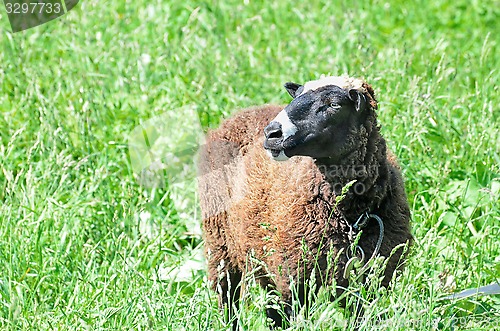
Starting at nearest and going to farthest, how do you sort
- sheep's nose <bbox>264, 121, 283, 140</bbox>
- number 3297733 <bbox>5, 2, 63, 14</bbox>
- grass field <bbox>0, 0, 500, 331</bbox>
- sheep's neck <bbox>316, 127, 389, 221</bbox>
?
sheep's nose <bbox>264, 121, 283, 140</bbox> < sheep's neck <bbox>316, 127, 389, 221</bbox> < grass field <bbox>0, 0, 500, 331</bbox> < number 3297733 <bbox>5, 2, 63, 14</bbox>

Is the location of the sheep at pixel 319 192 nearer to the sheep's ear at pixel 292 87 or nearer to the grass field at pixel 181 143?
the sheep's ear at pixel 292 87

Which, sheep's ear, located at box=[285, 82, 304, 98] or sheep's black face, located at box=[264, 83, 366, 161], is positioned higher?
sheep's ear, located at box=[285, 82, 304, 98]

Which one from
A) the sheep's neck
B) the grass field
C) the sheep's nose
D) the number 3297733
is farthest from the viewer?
the number 3297733

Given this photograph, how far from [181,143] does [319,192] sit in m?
1.88

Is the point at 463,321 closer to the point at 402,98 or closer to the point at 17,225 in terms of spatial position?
the point at 402,98

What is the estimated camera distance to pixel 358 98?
3.51 meters

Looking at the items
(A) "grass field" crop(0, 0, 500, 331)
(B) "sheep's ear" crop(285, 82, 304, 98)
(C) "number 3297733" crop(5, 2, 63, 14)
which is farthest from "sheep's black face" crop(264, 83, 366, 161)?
(C) "number 3297733" crop(5, 2, 63, 14)

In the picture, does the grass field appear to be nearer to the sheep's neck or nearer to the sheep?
the sheep

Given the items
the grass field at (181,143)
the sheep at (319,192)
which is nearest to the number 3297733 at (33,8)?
the grass field at (181,143)

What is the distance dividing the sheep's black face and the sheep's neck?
7 cm

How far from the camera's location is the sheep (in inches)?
137

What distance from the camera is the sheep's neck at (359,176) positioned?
3.58 meters

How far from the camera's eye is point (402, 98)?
5340 millimetres

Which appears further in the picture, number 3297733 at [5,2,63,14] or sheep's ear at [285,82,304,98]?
number 3297733 at [5,2,63,14]
